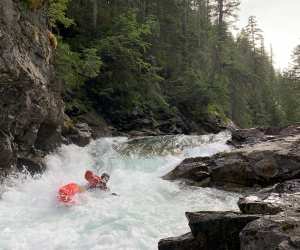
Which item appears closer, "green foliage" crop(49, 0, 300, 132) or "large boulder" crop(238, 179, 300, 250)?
"large boulder" crop(238, 179, 300, 250)

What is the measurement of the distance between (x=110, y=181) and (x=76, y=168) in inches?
87.0

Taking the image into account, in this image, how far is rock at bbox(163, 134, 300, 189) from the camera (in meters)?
13.1

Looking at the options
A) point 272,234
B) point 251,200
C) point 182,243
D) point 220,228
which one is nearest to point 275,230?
point 272,234

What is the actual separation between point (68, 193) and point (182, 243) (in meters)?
5.60

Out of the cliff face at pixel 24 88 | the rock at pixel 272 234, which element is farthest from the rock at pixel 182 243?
the cliff face at pixel 24 88

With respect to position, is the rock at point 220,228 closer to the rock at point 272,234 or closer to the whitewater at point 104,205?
the rock at point 272,234

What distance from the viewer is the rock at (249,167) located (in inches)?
516

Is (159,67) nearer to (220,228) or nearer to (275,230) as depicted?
(220,228)

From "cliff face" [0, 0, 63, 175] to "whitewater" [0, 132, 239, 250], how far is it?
0.85m

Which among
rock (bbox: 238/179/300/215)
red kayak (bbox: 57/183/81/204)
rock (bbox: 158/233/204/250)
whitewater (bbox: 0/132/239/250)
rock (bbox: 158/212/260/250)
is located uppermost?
rock (bbox: 238/179/300/215)

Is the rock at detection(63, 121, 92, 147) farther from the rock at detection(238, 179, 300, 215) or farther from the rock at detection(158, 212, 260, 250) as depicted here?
the rock at detection(158, 212, 260, 250)

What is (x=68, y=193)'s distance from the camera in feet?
35.7

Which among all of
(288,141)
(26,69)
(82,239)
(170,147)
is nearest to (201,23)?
(170,147)

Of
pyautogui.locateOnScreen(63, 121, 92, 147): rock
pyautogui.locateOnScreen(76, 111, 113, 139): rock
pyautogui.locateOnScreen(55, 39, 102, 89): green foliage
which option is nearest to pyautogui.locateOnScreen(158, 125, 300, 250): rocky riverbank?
pyautogui.locateOnScreen(63, 121, 92, 147): rock
